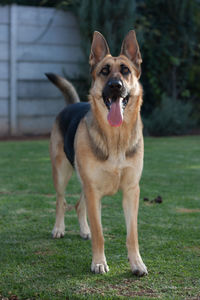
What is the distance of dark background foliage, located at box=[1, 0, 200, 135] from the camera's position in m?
12.8

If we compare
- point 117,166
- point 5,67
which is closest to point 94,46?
point 117,166

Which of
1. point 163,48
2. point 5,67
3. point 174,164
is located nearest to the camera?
point 174,164

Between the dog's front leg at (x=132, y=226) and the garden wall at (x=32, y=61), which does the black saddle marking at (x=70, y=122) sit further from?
the garden wall at (x=32, y=61)

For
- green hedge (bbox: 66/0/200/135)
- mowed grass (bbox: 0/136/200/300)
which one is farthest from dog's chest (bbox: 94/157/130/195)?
green hedge (bbox: 66/0/200/135)

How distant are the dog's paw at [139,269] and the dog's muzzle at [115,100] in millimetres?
1059

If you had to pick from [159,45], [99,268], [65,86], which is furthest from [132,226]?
[159,45]

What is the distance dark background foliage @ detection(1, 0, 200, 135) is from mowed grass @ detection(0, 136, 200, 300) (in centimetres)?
602

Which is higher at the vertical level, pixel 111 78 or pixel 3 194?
pixel 111 78

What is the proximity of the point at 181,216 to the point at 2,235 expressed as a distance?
1.91 meters

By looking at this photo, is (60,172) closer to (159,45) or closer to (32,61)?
(32,61)

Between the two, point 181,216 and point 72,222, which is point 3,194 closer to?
point 72,222

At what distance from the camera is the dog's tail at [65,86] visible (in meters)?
5.13

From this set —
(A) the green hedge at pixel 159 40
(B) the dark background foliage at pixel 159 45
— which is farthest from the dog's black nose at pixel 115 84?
(A) the green hedge at pixel 159 40

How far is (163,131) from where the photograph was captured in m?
13.3
